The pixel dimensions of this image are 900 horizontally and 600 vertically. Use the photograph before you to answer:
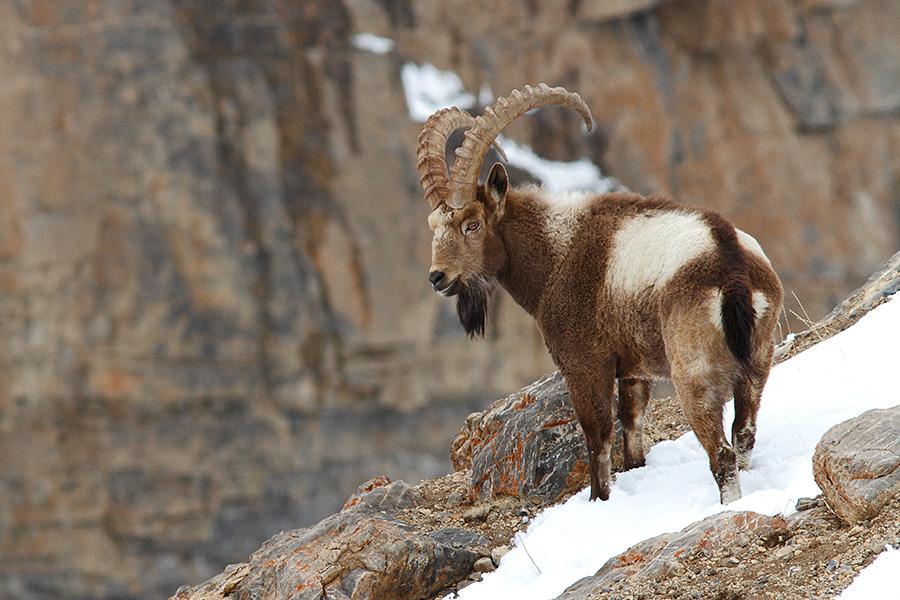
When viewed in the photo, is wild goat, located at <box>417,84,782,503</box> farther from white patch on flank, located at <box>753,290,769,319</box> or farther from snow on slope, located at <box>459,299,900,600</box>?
snow on slope, located at <box>459,299,900,600</box>

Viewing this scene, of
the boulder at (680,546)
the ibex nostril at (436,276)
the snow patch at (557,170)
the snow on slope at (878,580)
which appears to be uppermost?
the ibex nostril at (436,276)

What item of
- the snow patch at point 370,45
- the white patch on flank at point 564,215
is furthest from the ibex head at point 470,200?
the snow patch at point 370,45

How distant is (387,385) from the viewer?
104ft

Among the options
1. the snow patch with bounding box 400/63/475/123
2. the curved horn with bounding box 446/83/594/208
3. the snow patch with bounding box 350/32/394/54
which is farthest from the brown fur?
the snow patch with bounding box 350/32/394/54

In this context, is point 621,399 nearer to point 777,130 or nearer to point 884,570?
point 884,570

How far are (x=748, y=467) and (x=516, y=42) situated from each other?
84.7 feet

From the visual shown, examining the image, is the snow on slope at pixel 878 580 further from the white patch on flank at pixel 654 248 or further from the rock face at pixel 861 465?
the white patch on flank at pixel 654 248

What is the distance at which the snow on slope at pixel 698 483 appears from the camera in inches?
295

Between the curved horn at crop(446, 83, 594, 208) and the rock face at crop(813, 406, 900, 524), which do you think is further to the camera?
the curved horn at crop(446, 83, 594, 208)

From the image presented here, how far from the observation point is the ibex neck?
871 cm

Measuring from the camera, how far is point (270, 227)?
31.4 meters

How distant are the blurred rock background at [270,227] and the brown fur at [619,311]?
2242cm

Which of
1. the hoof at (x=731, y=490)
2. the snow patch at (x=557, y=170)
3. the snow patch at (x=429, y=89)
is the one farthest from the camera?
the snow patch at (x=429, y=89)

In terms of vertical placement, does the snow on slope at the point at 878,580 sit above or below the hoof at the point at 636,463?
above
